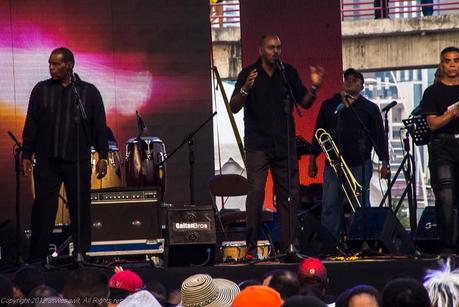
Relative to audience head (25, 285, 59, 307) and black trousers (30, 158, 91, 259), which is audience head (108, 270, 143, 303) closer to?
audience head (25, 285, 59, 307)

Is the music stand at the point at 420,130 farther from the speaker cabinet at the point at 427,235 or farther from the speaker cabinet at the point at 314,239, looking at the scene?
the speaker cabinet at the point at 314,239

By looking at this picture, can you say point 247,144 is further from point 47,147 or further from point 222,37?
point 222,37

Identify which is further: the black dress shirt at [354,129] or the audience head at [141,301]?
the black dress shirt at [354,129]

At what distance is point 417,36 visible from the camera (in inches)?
972

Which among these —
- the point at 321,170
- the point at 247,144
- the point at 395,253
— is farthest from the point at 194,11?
the point at 395,253

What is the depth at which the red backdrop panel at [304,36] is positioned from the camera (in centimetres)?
1491

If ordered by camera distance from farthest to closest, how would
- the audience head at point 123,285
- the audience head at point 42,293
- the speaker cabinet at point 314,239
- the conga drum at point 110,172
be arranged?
the conga drum at point 110,172
the speaker cabinet at point 314,239
the audience head at point 123,285
the audience head at point 42,293

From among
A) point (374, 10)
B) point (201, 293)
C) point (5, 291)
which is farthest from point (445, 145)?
point (374, 10)

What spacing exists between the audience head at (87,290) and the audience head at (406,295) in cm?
151

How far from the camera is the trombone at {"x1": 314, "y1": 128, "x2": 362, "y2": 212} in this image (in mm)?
13062

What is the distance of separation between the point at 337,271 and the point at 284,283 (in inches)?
104

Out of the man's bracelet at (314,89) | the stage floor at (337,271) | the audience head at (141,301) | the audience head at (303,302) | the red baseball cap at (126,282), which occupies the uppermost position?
the man's bracelet at (314,89)

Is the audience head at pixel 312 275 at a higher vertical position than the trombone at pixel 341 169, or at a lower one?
lower

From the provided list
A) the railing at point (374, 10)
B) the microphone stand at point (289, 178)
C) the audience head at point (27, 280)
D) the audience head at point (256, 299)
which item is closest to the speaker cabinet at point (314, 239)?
the microphone stand at point (289, 178)
